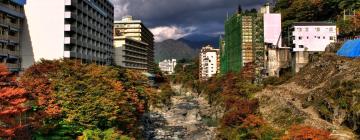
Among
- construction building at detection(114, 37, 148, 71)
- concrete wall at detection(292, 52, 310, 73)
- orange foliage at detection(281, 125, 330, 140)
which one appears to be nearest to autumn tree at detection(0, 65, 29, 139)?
orange foliage at detection(281, 125, 330, 140)

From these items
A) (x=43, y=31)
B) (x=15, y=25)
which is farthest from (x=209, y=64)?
(x=15, y=25)

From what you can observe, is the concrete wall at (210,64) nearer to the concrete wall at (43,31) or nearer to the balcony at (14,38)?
the concrete wall at (43,31)

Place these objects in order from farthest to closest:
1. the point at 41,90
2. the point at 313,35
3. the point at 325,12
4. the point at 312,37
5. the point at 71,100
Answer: the point at 325,12 < the point at 312,37 < the point at 313,35 < the point at 41,90 < the point at 71,100

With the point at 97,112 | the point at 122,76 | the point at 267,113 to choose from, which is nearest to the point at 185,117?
the point at 122,76

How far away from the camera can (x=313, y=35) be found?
3410 inches

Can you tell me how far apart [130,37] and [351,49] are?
101603mm

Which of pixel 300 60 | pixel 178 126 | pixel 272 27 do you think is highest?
pixel 272 27

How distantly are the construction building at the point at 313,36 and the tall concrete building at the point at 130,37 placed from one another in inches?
2206

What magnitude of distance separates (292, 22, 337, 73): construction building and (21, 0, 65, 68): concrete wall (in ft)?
145

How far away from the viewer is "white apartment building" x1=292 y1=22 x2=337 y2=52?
8575 cm

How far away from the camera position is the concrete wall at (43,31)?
6800 centimetres

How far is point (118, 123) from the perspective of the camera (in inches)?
2030

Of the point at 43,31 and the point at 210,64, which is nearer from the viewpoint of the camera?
the point at 43,31

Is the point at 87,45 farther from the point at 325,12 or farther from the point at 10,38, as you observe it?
the point at 325,12
